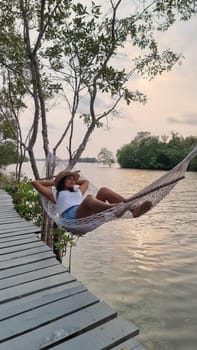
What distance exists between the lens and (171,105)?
4.83m

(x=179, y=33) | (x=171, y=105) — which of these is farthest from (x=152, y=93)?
(x=171, y=105)

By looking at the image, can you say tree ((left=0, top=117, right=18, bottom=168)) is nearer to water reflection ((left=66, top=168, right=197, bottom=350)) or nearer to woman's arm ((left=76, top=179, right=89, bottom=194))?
water reflection ((left=66, top=168, right=197, bottom=350))

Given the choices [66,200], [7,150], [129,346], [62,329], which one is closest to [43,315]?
[62,329]

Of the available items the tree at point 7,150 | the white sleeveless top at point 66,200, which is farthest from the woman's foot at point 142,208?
the tree at point 7,150

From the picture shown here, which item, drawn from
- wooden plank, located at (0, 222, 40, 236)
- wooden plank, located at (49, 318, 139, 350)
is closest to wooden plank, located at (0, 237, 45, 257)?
wooden plank, located at (0, 222, 40, 236)

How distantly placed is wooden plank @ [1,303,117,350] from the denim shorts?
1028 millimetres

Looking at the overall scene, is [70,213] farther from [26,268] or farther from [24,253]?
[26,268]

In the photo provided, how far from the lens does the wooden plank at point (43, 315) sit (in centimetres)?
139

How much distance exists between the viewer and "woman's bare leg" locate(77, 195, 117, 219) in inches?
83.1

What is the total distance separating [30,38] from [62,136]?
1151 mm

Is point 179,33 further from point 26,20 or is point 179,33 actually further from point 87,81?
point 26,20

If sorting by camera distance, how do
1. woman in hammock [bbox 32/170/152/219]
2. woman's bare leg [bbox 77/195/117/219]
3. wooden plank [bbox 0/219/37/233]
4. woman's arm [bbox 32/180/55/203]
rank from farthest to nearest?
wooden plank [bbox 0/219/37/233] → woman's arm [bbox 32/180/55/203] → woman in hammock [bbox 32/170/152/219] → woman's bare leg [bbox 77/195/117/219]

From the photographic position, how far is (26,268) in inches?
82.9

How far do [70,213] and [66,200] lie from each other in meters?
0.14
